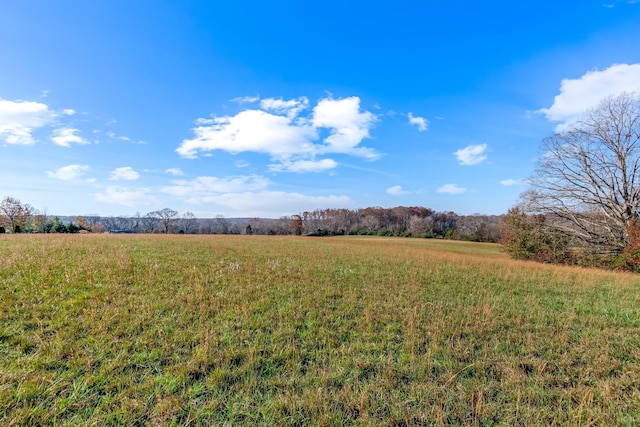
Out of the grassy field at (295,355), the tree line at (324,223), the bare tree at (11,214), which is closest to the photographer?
the grassy field at (295,355)

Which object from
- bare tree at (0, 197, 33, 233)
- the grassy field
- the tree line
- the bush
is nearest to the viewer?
the grassy field

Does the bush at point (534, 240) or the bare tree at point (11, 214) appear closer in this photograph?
the bush at point (534, 240)

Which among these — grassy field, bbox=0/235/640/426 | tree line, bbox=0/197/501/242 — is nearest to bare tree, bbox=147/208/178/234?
tree line, bbox=0/197/501/242

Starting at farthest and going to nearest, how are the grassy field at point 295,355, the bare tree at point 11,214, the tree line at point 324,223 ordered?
1. the tree line at point 324,223
2. the bare tree at point 11,214
3. the grassy field at point 295,355

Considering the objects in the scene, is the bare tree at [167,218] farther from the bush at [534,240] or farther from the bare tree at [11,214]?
the bush at [534,240]

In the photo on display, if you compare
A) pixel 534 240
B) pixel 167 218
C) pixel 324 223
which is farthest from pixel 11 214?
pixel 534 240

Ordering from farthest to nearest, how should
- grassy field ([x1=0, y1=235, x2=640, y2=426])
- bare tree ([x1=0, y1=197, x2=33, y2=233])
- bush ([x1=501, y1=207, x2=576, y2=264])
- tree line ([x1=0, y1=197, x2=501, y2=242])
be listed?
tree line ([x1=0, y1=197, x2=501, y2=242]) < bare tree ([x1=0, y1=197, x2=33, y2=233]) < bush ([x1=501, y1=207, x2=576, y2=264]) < grassy field ([x1=0, y1=235, x2=640, y2=426])

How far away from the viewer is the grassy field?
3.48 m

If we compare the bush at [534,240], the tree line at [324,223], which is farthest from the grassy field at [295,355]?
the tree line at [324,223]

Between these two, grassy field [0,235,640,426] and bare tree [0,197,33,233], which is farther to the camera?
bare tree [0,197,33,233]

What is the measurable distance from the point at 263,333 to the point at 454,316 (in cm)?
485

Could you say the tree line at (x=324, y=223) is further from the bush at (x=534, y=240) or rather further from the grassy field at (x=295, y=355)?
the grassy field at (x=295, y=355)

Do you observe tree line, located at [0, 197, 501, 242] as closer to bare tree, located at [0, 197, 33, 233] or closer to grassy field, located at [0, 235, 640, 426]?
bare tree, located at [0, 197, 33, 233]

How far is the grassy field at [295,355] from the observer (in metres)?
3.48
